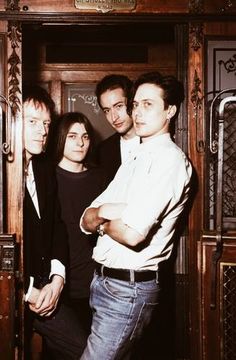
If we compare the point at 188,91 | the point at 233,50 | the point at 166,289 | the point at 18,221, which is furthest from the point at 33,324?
the point at 233,50

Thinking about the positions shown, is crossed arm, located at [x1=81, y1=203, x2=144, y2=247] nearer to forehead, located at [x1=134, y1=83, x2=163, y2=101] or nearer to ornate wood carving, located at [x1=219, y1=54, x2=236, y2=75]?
forehead, located at [x1=134, y1=83, x2=163, y2=101]

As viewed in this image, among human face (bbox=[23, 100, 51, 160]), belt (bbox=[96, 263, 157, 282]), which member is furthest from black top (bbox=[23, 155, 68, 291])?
belt (bbox=[96, 263, 157, 282])

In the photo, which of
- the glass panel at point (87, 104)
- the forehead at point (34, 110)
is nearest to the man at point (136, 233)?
the forehead at point (34, 110)

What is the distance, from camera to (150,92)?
2658 millimetres

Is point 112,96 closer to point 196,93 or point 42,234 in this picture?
point 196,93

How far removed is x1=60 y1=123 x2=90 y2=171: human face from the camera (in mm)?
3408

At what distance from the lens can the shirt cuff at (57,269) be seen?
3.06m

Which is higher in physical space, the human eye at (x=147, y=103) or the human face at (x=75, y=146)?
the human eye at (x=147, y=103)

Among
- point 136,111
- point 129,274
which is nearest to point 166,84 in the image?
point 136,111

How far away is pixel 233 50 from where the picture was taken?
3.00 metres

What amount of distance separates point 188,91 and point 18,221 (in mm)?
1475

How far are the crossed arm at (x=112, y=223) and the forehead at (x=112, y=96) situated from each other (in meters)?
1.38

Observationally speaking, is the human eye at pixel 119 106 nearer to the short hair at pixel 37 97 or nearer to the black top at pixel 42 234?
the short hair at pixel 37 97

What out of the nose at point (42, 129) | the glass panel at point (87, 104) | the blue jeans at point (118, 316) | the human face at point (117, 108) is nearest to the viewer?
the blue jeans at point (118, 316)
